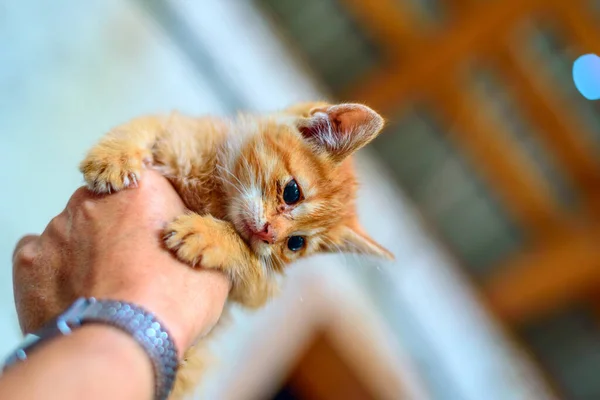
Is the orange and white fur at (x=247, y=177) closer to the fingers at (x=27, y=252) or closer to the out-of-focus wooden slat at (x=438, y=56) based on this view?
the fingers at (x=27, y=252)

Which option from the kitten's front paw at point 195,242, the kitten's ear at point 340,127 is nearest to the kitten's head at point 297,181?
the kitten's ear at point 340,127

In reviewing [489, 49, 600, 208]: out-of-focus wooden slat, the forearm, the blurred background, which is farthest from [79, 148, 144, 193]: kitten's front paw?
[489, 49, 600, 208]: out-of-focus wooden slat

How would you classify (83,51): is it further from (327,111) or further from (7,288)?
(327,111)

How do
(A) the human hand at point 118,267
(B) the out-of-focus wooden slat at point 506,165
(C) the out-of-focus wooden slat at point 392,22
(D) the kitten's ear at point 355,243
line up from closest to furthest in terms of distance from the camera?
(A) the human hand at point 118,267
(D) the kitten's ear at point 355,243
(B) the out-of-focus wooden slat at point 506,165
(C) the out-of-focus wooden slat at point 392,22

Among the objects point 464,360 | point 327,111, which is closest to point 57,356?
point 327,111

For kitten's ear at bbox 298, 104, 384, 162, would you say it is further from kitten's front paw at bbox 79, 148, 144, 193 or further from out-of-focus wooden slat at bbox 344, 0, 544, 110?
out-of-focus wooden slat at bbox 344, 0, 544, 110

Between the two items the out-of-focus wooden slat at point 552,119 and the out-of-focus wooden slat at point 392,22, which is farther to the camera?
the out-of-focus wooden slat at point 392,22

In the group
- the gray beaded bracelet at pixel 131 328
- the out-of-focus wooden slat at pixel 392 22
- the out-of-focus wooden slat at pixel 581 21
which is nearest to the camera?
the gray beaded bracelet at pixel 131 328
